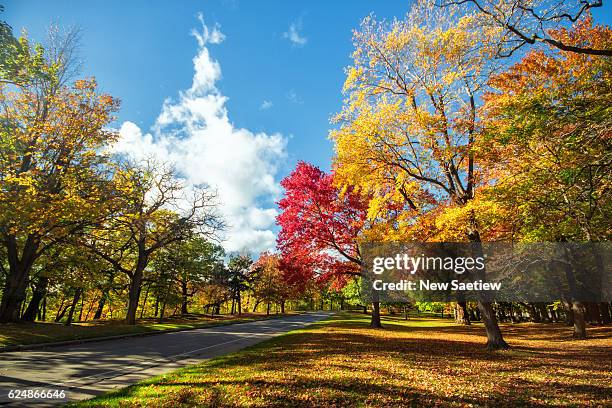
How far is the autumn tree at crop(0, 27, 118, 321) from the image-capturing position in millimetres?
13406

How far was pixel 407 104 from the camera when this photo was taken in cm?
1370

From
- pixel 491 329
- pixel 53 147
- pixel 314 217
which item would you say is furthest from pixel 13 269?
pixel 491 329

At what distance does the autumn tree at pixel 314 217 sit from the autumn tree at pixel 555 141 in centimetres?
942

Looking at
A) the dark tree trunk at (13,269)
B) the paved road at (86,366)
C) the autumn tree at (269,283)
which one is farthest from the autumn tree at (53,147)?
the autumn tree at (269,283)

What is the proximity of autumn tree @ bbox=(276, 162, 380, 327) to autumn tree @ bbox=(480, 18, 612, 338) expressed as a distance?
9425 mm

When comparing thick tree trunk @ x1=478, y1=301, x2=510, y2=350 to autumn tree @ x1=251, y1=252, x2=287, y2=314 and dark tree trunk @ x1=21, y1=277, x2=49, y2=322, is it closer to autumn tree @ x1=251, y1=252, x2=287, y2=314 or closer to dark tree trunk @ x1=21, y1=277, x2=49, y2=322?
dark tree trunk @ x1=21, y1=277, x2=49, y2=322

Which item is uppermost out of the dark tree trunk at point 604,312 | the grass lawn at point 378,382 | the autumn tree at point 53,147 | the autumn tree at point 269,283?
the autumn tree at point 53,147

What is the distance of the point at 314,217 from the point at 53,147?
47.2 ft

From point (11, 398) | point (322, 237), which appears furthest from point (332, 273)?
point (11, 398)

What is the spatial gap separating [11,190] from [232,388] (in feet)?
43.3

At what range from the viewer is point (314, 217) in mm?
20516

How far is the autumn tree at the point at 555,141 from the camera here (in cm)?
607

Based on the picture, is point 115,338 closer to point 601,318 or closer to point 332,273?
point 332,273

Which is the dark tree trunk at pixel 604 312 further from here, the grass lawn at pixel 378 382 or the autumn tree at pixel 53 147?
the autumn tree at pixel 53 147
